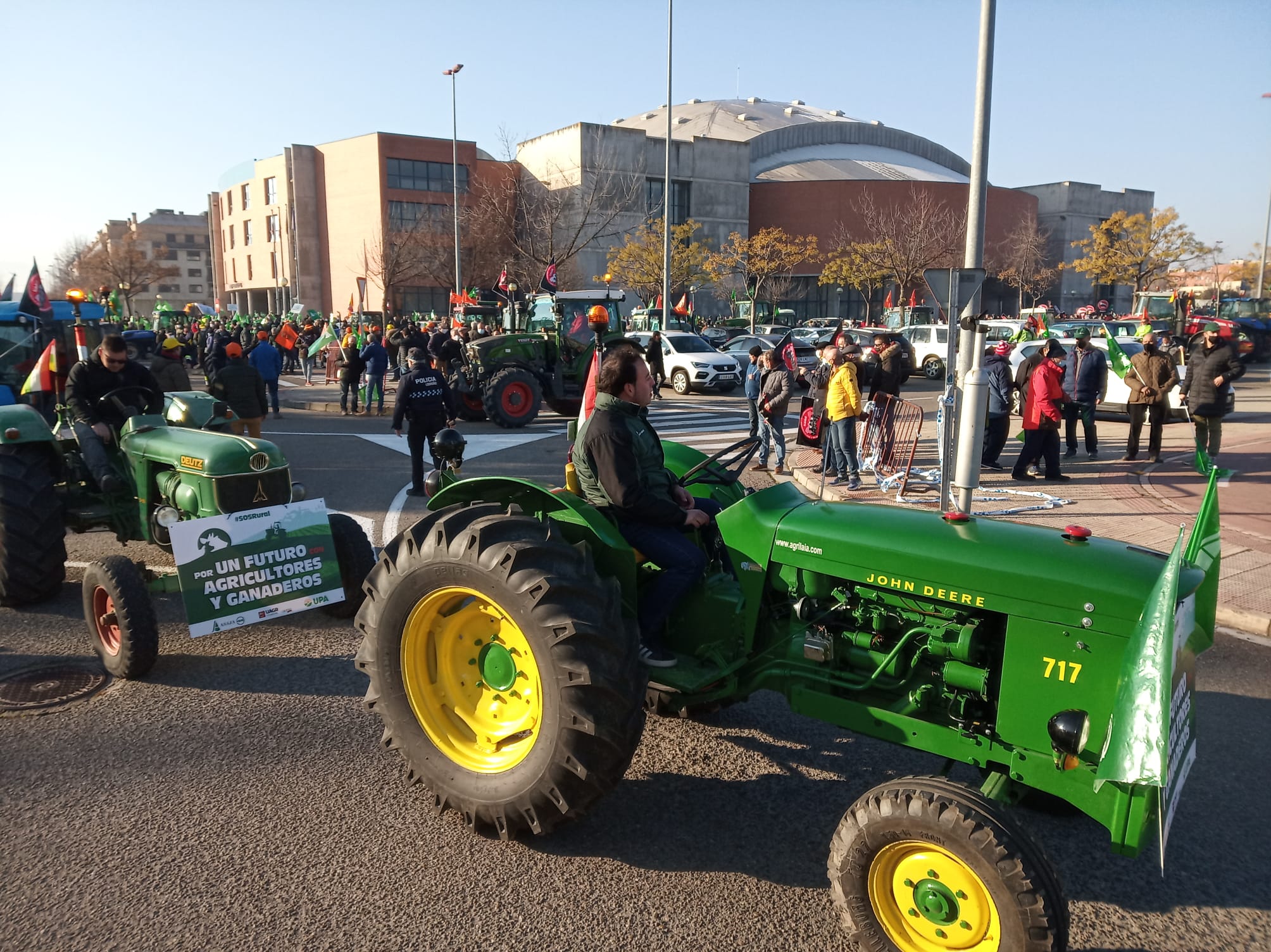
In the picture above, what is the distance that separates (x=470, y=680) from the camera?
3.94 meters

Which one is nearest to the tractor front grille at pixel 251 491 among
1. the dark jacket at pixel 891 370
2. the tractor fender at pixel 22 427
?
the tractor fender at pixel 22 427

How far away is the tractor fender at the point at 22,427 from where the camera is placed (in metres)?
6.33

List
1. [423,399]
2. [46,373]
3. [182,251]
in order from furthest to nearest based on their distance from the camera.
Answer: [182,251] → [423,399] → [46,373]

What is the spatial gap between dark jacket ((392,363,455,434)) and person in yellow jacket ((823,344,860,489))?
460cm

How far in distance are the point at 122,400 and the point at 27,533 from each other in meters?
1.33

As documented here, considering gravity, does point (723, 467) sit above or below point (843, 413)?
above

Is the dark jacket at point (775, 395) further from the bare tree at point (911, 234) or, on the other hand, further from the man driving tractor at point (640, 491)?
the bare tree at point (911, 234)

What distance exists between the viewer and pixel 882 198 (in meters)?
58.7

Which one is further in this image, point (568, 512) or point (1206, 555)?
point (568, 512)

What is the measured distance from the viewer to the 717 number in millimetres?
2953

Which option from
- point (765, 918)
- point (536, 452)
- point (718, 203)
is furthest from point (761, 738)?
point (718, 203)

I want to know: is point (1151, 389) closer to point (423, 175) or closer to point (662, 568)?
point (662, 568)

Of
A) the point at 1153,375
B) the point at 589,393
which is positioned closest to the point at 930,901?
the point at 589,393

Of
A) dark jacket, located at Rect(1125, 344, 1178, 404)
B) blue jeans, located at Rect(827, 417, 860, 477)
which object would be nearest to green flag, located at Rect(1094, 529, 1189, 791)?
blue jeans, located at Rect(827, 417, 860, 477)
